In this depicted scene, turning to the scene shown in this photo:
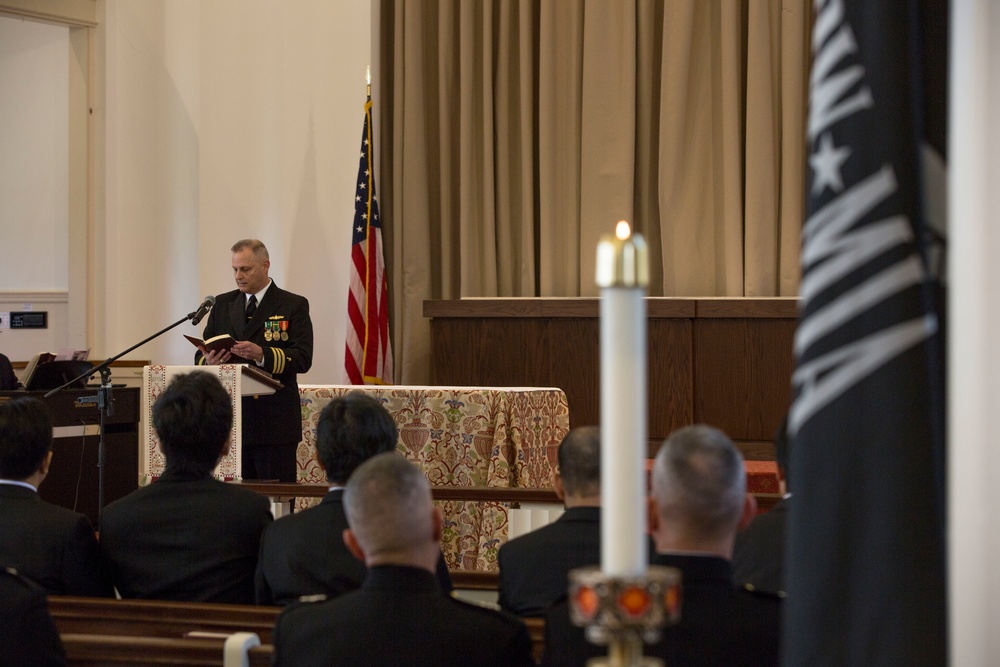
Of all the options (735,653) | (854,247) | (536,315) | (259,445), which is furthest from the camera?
(536,315)

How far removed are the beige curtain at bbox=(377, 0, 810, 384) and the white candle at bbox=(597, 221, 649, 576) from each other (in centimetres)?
776

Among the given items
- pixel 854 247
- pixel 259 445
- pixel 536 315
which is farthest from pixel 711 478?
pixel 536 315

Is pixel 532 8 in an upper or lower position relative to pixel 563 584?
upper

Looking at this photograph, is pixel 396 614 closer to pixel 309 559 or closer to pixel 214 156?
pixel 309 559

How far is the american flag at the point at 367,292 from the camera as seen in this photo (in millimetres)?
8609

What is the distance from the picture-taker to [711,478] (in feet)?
5.85

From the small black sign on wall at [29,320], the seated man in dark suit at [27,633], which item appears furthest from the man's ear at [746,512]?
the small black sign on wall at [29,320]

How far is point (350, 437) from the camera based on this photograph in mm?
2781

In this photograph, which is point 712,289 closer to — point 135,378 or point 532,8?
point 532,8

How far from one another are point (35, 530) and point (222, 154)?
22.1 feet

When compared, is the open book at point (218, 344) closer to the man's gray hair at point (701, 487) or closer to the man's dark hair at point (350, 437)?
the man's dark hair at point (350, 437)

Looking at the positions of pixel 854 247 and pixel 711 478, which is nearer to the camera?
pixel 854 247

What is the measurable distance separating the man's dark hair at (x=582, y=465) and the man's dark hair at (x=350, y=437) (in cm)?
56

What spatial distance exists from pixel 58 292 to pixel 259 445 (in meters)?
5.60
